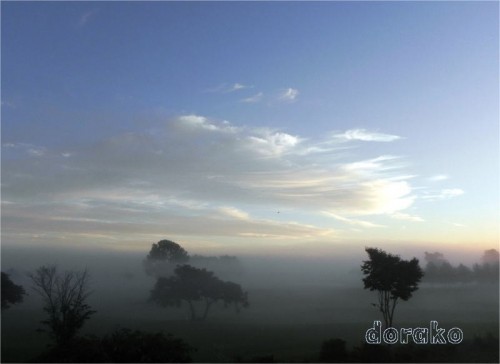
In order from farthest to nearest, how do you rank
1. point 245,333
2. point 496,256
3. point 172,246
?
point 496,256 < point 172,246 < point 245,333

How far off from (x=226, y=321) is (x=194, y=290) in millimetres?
12532

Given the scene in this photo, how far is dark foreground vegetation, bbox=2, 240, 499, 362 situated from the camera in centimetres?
3069

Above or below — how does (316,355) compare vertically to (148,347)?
below

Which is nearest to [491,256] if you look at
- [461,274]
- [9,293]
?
[461,274]

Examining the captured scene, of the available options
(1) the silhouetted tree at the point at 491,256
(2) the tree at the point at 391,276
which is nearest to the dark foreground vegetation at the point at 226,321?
(2) the tree at the point at 391,276

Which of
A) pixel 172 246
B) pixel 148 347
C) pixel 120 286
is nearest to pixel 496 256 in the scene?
pixel 172 246

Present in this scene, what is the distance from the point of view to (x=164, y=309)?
93.9 meters

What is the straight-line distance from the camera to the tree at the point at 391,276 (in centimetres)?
4531

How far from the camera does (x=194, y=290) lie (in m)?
85.4

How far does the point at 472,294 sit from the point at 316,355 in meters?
110

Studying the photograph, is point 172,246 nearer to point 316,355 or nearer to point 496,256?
point 316,355

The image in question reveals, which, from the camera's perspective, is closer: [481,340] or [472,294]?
[481,340]

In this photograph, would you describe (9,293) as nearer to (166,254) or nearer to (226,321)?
(226,321)

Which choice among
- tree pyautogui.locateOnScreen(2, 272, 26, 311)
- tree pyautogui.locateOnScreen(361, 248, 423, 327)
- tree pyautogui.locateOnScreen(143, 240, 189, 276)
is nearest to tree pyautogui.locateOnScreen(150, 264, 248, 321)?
tree pyautogui.locateOnScreen(143, 240, 189, 276)
